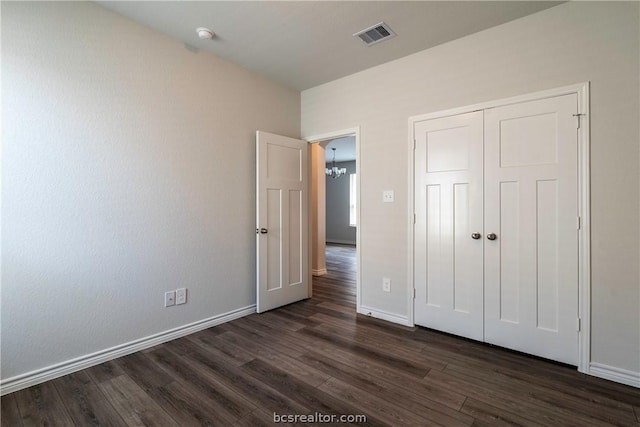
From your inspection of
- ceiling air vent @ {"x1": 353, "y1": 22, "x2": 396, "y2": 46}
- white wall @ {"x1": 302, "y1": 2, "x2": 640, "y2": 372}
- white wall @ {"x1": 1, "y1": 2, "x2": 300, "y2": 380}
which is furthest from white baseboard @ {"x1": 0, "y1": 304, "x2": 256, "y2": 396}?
ceiling air vent @ {"x1": 353, "y1": 22, "x2": 396, "y2": 46}

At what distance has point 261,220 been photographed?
321cm

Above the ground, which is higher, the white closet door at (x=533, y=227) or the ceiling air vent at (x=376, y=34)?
the ceiling air vent at (x=376, y=34)

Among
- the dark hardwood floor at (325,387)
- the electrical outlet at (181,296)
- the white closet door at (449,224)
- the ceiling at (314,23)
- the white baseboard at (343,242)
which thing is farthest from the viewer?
the white baseboard at (343,242)

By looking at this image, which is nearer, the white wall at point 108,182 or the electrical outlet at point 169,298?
the white wall at point 108,182

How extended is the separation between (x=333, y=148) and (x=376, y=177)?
4.21 m

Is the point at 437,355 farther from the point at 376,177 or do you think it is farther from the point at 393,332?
the point at 376,177

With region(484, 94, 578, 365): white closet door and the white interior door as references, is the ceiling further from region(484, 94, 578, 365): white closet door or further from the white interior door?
the white interior door

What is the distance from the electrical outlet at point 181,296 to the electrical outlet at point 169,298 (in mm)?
29

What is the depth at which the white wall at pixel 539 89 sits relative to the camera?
6.41 feet

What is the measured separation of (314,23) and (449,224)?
6.79 ft

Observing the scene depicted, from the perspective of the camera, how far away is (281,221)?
11.2ft

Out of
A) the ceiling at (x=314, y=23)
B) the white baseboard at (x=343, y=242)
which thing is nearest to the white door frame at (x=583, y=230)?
the ceiling at (x=314, y=23)

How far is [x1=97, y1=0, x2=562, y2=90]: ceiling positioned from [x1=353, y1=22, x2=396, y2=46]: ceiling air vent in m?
0.05

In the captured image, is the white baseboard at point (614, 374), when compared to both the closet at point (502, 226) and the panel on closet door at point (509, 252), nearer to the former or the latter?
the closet at point (502, 226)
